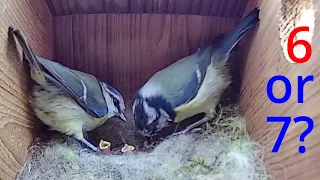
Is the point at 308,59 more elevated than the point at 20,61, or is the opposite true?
the point at 308,59

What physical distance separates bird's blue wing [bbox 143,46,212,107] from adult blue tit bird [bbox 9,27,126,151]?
13cm

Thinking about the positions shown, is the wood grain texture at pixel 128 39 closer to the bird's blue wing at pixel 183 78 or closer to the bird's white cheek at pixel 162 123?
the bird's blue wing at pixel 183 78

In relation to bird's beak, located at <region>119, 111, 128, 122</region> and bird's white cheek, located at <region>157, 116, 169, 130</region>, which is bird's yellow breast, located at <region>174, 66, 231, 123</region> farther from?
bird's beak, located at <region>119, 111, 128, 122</region>

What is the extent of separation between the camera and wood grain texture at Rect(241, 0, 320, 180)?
923 mm

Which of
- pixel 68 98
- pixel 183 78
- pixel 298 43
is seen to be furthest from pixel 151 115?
pixel 298 43

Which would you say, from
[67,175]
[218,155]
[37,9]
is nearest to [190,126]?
[218,155]

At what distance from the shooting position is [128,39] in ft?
5.10

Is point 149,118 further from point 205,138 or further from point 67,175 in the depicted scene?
point 67,175

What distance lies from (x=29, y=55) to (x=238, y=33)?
0.54m

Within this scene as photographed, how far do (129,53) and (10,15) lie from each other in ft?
1.49

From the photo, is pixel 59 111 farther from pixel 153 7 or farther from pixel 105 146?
pixel 153 7

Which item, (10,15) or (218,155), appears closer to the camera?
(10,15)

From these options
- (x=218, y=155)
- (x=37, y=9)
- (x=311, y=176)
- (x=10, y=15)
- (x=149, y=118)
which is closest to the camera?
(x=311, y=176)

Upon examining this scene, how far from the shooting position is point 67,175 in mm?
1224
